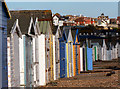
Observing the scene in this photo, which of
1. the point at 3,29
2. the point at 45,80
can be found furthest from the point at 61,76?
the point at 3,29

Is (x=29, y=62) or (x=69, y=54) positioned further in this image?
(x=69, y=54)

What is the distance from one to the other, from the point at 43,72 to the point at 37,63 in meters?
0.97

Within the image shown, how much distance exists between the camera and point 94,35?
12131cm

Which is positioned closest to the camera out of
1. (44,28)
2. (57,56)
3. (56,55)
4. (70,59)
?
(44,28)

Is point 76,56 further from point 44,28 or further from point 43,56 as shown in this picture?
point 43,56

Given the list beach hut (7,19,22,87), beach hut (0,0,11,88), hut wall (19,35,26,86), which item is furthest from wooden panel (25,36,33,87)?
beach hut (0,0,11,88)

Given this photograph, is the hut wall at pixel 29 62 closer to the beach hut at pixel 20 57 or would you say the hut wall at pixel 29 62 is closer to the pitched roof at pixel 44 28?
the beach hut at pixel 20 57

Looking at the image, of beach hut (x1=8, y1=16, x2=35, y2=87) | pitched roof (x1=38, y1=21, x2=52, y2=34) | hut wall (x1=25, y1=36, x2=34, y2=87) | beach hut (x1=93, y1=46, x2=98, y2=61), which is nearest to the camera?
beach hut (x1=8, y1=16, x2=35, y2=87)

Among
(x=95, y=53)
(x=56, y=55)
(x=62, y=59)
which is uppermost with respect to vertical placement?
(x=95, y=53)

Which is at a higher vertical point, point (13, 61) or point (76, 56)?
point (76, 56)

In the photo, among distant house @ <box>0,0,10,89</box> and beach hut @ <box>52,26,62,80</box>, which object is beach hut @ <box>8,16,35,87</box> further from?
beach hut @ <box>52,26,62,80</box>

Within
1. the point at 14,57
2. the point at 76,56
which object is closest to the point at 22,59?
the point at 14,57

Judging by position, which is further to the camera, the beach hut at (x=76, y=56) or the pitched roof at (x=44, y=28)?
the beach hut at (x=76, y=56)

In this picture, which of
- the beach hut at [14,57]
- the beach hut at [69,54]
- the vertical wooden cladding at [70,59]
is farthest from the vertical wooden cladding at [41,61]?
the vertical wooden cladding at [70,59]
